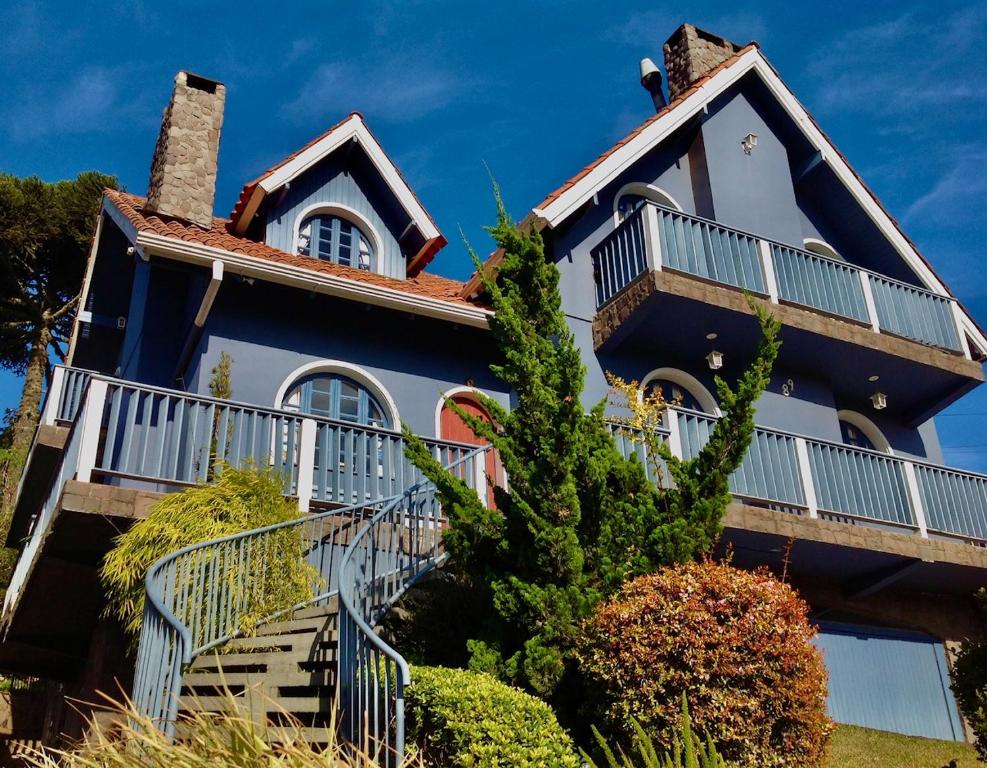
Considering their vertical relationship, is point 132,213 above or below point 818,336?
above

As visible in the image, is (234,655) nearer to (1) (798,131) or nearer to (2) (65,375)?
(2) (65,375)

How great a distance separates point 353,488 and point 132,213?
5.50 m

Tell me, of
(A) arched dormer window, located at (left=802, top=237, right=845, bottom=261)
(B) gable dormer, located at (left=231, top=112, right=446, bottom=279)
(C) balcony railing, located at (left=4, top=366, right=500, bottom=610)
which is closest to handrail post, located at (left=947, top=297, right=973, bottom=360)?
(A) arched dormer window, located at (left=802, top=237, right=845, bottom=261)

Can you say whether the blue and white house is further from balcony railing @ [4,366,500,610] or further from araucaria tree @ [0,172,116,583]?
araucaria tree @ [0,172,116,583]

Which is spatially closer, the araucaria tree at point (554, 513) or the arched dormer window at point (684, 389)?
the araucaria tree at point (554, 513)

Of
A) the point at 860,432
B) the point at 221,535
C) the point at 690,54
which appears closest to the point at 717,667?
the point at 221,535

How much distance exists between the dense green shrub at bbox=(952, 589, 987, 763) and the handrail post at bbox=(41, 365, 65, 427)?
38.6 ft

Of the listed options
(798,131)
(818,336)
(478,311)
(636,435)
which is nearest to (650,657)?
(636,435)

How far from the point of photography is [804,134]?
725 inches

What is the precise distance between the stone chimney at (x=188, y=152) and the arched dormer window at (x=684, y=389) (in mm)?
7246

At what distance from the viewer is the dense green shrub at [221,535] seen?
898cm

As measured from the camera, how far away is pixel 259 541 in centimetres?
920

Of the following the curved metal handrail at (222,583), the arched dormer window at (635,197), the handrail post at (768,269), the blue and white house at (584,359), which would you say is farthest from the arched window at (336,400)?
the handrail post at (768,269)

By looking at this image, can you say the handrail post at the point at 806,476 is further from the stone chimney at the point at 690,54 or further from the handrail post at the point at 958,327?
the stone chimney at the point at 690,54
